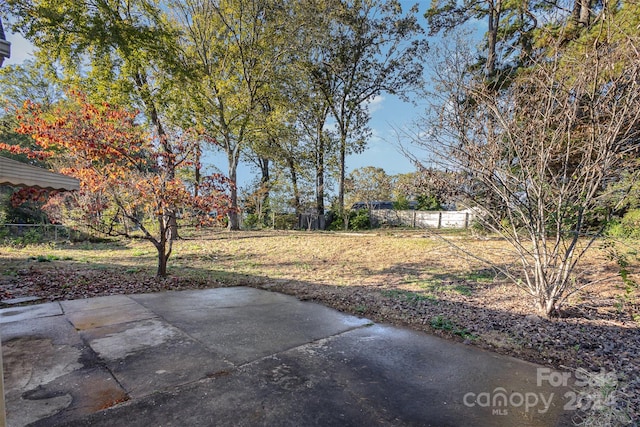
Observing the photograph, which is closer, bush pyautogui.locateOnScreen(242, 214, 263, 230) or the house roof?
the house roof

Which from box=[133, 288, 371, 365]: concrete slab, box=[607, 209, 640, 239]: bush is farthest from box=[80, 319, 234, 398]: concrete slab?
box=[607, 209, 640, 239]: bush

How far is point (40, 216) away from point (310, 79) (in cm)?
1555

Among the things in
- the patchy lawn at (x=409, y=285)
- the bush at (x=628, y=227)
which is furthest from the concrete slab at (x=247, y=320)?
the bush at (x=628, y=227)

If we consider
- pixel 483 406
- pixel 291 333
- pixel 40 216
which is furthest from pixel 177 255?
pixel 40 216

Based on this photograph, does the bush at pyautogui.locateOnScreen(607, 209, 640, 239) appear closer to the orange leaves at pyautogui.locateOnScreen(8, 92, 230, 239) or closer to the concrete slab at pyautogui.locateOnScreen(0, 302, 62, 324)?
the orange leaves at pyautogui.locateOnScreen(8, 92, 230, 239)

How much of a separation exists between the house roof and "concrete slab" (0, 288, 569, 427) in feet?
5.25

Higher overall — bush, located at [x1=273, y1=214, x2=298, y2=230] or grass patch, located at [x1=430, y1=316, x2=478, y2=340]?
bush, located at [x1=273, y1=214, x2=298, y2=230]

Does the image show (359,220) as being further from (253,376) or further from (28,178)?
(253,376)

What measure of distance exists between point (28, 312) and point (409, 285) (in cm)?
559

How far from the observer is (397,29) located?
15578 millimetres

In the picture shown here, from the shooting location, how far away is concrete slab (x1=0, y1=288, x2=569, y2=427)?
1923 mm

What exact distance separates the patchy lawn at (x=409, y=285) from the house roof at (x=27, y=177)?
1.63 meters

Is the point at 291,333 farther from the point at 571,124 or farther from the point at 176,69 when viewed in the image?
the point at 176,69

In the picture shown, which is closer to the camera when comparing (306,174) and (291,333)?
(291,333)
